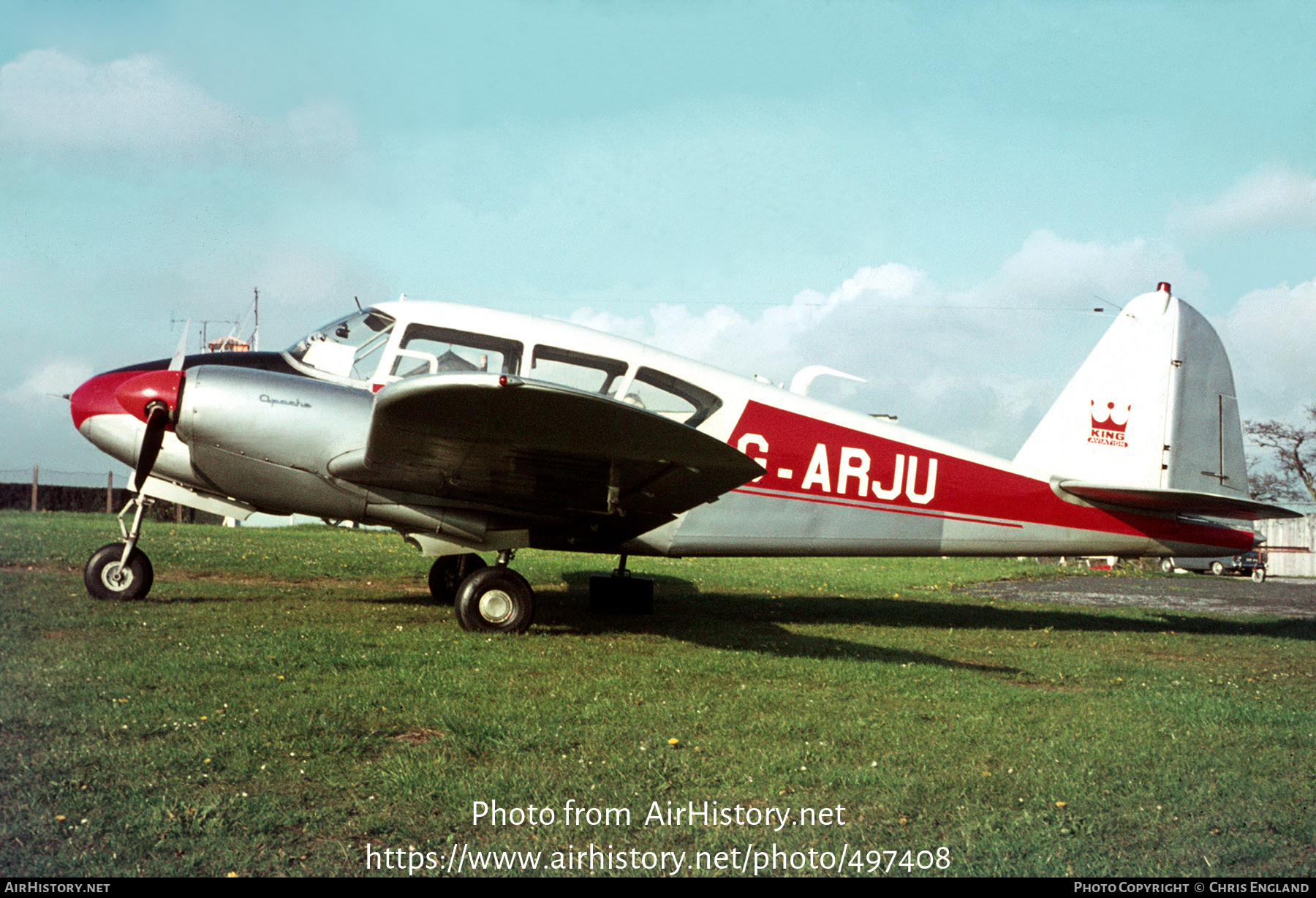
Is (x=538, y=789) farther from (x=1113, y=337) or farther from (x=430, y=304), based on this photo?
(x=1113, y=337)

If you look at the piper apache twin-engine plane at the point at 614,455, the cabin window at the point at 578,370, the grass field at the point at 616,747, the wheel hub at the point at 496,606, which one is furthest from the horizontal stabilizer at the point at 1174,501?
the wheel hub at the point at 496,606

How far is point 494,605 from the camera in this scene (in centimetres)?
702

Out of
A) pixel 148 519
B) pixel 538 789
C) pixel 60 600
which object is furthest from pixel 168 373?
pixel 148 519

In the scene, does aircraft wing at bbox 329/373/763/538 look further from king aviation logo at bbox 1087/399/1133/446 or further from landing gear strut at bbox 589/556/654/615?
king aviation logo at bbox 1087/399/1133/446

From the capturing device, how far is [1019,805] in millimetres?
3457

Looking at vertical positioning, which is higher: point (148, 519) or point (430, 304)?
point (430, 304)

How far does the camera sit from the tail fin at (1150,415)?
903cm

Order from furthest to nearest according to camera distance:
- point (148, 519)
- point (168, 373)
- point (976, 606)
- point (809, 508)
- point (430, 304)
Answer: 1. point (148, 519)
2. point (976, 606)
3. point (809, 508)
4. point (430, 304)
5. point (168, 373)

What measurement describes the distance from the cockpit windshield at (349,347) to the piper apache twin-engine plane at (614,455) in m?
0.02

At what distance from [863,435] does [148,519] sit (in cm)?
2239

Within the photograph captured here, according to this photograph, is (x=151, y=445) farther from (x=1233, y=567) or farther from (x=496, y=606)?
(x=1233, y=567)

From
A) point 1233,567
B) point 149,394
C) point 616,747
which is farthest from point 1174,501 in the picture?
point 1233,567

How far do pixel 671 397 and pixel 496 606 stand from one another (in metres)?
2.50

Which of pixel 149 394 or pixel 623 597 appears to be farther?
pixel 623 597
